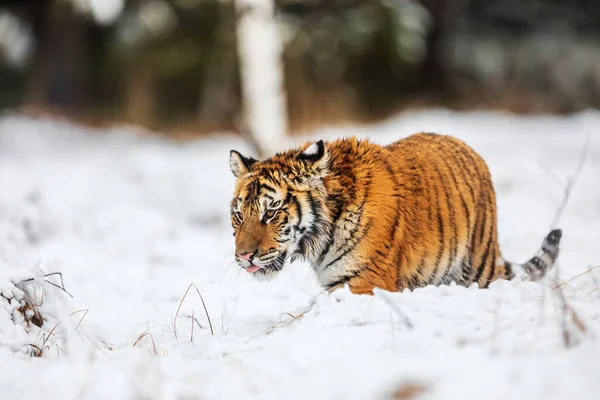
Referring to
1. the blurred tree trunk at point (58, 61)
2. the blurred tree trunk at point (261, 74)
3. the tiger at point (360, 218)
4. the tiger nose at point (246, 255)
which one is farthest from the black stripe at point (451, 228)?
the blurred tree trunk at point (58, 61)

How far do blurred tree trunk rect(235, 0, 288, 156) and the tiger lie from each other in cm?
420

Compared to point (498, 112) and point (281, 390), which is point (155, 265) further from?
point (498, 112)

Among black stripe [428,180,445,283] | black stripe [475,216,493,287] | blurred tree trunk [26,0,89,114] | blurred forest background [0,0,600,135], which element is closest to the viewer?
black stripe [428,180,445,283]

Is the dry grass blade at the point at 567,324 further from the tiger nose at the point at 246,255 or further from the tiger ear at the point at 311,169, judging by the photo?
the tiger nose at the point at 246,255

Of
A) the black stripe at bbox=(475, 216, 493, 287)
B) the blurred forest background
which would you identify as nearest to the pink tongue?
the black stripe at bbox=(475, 216, 493, 287)

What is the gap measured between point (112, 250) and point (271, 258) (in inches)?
121

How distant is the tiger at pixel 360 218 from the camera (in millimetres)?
3416

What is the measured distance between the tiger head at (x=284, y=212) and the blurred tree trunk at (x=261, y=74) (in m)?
4.46

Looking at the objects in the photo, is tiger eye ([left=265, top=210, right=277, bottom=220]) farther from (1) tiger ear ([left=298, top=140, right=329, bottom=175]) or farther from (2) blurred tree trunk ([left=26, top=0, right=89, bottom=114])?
(2) blurred tree trunk ([left=26, top=0, right=89, bottom=114])

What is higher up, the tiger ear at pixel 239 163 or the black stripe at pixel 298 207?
the tiger ear at pixel 239 163

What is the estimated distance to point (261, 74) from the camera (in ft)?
25.9

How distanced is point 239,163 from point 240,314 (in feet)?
3.06

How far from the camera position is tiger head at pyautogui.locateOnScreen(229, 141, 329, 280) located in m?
3.43

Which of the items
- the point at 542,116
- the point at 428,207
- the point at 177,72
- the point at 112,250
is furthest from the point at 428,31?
the point at 428,207
